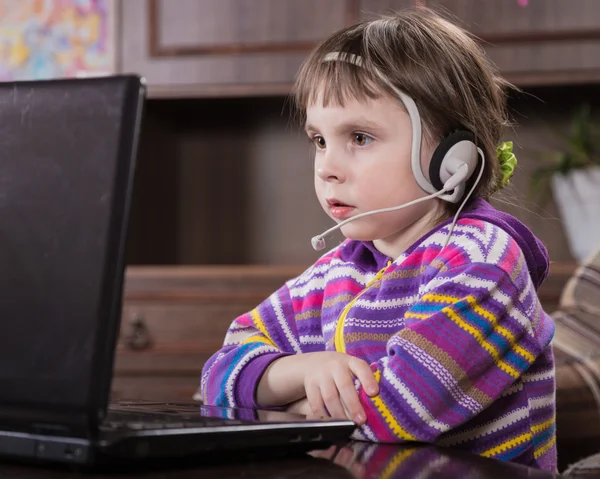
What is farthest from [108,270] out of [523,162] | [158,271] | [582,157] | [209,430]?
[523,162]

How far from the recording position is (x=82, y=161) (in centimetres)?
53

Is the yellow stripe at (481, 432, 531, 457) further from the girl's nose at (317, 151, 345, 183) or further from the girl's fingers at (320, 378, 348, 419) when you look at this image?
the girl's nose at (317, 151, 345, 183)

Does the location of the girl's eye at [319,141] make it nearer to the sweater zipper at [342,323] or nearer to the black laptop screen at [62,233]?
the sweater zipper at [342,323]

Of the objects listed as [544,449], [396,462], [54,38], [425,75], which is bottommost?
[544,449]

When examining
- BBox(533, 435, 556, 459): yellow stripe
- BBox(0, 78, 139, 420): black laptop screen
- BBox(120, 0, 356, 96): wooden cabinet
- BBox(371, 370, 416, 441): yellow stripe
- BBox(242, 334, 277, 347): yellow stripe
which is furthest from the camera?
→ BBox(120, 0, 356, 96): wooden cabinet

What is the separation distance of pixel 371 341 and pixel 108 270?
0.41 m

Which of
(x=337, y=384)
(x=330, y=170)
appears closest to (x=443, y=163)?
(x=330, y=170)

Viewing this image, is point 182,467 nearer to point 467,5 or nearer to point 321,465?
point 321,465

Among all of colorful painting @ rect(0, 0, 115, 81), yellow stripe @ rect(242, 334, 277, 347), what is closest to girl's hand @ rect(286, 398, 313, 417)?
yellow stripe @ rect(242, 334, 277, 347)

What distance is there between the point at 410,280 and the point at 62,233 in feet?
1.39

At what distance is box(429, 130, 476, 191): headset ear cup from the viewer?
2.88 ft

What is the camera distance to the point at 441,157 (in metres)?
0.88

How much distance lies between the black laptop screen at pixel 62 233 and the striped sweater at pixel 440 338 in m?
0.30

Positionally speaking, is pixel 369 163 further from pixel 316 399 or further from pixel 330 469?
pixel 330 469
